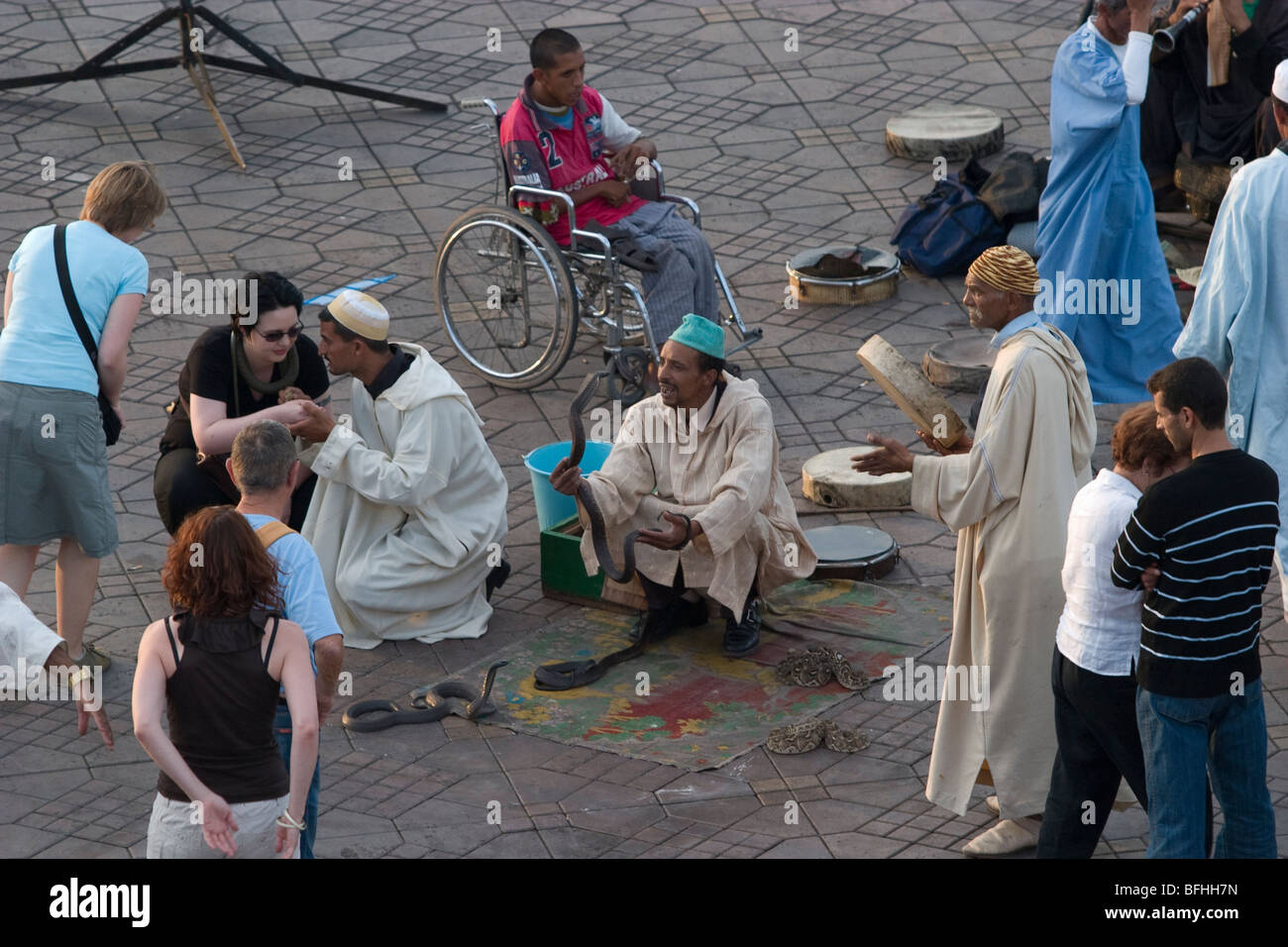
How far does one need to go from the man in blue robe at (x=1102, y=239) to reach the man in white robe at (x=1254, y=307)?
1933 millimetres

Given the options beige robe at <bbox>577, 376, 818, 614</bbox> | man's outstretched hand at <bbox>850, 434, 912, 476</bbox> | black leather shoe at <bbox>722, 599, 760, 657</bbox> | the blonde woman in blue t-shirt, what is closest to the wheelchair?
beige robe at <bbox>577, 376, 818, 614</bbox>

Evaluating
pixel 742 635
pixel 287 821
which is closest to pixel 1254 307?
pixel 742 635

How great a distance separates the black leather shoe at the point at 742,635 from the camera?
6729mm

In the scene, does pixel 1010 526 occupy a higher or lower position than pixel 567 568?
higher

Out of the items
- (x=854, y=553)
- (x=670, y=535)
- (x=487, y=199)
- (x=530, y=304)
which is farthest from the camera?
(x=487, y=199)

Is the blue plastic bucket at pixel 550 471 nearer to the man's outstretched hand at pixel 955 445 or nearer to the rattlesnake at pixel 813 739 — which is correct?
the rattlesnake at pixel 813 739

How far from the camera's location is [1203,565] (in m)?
4.59

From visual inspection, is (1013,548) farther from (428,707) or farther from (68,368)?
(68,368)

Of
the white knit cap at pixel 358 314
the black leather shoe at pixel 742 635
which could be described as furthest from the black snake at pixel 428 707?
the white knit cap at pixel 358 314

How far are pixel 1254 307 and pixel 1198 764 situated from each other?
233 cm

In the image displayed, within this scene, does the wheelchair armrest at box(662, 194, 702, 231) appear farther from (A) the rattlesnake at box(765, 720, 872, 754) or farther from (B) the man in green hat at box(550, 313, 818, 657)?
(A) the rattlesnake at box(765, 720, 872, 754)

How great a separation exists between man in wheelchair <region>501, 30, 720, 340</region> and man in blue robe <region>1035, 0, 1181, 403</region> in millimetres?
1584
